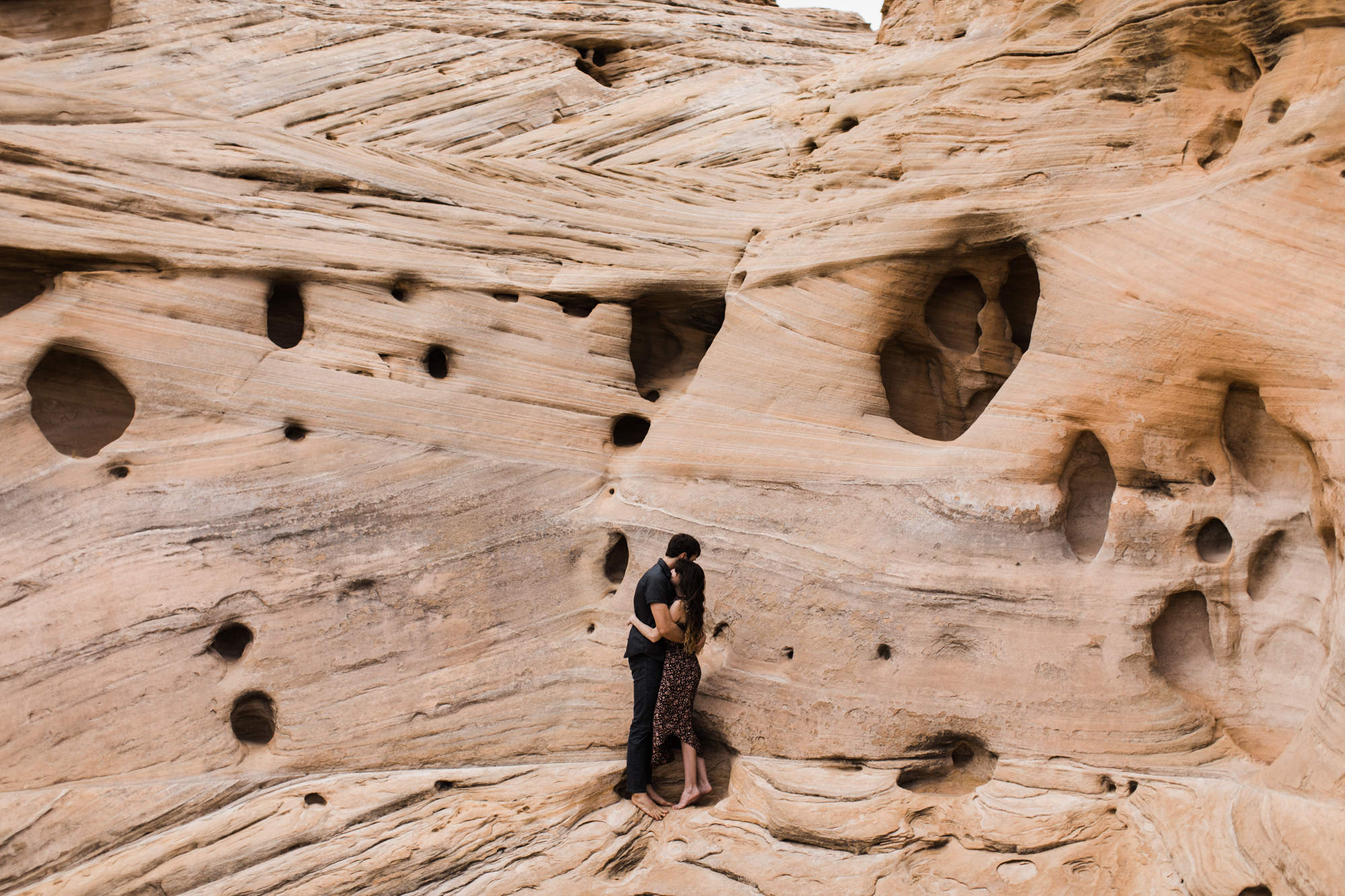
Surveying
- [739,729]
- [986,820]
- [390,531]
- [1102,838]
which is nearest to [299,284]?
[390,531]

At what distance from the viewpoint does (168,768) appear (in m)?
6.36

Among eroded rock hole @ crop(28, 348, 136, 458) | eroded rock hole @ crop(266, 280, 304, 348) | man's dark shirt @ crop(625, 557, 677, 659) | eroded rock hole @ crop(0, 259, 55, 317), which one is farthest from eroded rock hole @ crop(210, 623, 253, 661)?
eroded rock hole @ crop(0, 259, 55, 317)

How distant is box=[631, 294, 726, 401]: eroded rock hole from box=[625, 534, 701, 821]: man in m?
2.01

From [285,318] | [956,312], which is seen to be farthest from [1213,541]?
[285,318]

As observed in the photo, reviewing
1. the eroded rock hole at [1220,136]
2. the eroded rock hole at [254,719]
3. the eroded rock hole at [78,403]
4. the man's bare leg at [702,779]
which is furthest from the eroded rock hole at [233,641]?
the eroded rock hole at [1220,136]

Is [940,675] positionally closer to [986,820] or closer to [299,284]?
[986,820]

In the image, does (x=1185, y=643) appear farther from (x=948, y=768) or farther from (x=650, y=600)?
(x=650, y=600)

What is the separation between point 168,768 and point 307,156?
437 cm

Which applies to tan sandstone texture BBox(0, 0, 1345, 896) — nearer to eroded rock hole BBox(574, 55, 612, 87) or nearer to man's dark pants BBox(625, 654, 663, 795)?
man's dark pants BBox(625, 654, 663, 795)

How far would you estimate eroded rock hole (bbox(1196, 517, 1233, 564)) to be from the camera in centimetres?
622

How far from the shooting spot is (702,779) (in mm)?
6441

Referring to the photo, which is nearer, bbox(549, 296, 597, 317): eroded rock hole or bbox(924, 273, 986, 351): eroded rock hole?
bbox(924, 273, 986, 351): eroded rock hole

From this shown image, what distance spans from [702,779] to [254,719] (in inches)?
118

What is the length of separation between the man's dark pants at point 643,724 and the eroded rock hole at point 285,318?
358 centimetres
